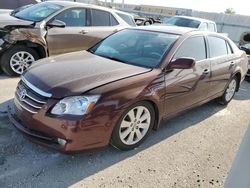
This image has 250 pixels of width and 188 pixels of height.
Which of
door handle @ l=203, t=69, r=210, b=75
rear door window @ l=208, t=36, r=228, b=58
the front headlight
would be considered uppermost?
rear door window @ l=208, t=36, r=228, b=58

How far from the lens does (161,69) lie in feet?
12.1

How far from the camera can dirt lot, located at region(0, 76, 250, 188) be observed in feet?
9.66

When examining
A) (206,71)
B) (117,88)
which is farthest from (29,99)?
(206,71)

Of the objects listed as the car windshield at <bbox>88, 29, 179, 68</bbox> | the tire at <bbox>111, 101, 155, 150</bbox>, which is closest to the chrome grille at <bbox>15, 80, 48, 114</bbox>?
the tire at <bbox>111, 101, 155, 150</bbox>

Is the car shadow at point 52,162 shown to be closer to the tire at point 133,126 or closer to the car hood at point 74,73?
the tire at point 133,126

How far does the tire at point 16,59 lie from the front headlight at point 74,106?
336 cm

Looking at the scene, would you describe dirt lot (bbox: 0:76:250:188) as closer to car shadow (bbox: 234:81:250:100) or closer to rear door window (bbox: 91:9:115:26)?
car shadow (bbox: 234:81:250:100)

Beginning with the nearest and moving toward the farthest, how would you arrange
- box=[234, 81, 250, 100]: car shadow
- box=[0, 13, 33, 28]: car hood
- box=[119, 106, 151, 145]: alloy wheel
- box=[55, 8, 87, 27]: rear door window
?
box=[119, 106, 151, 145]: alloy wheel < box=[0, 13, 33, 28]: car hood < box=[55, 8, 87, 27]: rear door window < box=[234, 81, 250, 100]: car shadow

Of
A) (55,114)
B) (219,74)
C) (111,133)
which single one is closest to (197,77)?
(219,74)

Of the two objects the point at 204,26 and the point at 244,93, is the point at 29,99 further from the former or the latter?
the point at 204,26

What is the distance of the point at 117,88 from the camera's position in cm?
315

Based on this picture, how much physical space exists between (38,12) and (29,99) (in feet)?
12.7

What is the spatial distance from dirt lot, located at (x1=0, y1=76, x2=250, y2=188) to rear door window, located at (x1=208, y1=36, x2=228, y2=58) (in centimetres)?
136

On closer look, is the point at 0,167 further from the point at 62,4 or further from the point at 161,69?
the point at 62,4
